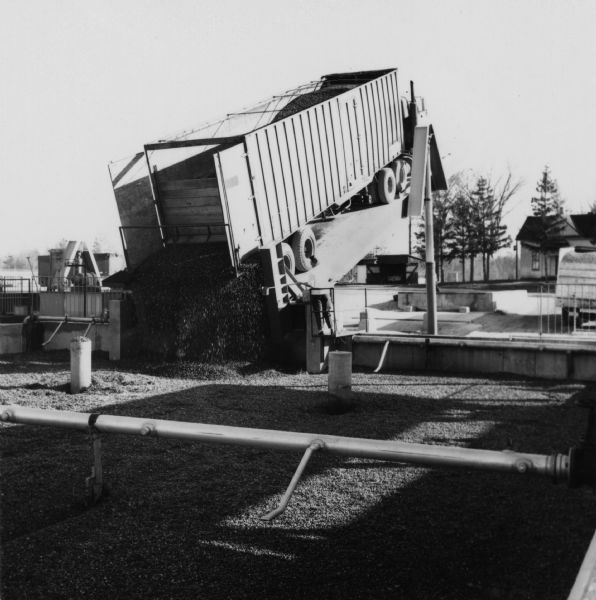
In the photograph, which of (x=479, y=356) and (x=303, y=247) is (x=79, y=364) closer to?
(x=303, y=247)

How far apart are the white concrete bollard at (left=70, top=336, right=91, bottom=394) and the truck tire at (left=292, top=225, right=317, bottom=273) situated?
4.43 m

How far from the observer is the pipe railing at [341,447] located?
3496 millimetres

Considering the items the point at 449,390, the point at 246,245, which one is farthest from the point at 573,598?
the point at 246,245

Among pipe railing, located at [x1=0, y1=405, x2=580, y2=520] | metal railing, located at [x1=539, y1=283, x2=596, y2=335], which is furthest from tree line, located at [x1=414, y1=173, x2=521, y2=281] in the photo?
pipe railing, located at [x1=0, y1=405, x2=580, y2=520]

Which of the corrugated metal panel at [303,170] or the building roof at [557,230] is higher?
the building roof at [557,230]

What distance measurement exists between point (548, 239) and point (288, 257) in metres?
38.9

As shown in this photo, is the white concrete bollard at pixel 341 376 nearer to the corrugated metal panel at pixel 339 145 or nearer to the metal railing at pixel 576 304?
the corrugated metal panel at pixel 339 145

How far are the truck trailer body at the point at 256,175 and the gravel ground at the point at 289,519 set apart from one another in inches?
169

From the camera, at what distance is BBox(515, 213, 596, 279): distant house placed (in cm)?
4728

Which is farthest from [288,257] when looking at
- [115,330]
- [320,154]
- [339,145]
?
[115,330]

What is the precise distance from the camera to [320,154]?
13.2 m

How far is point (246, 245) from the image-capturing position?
457 inches

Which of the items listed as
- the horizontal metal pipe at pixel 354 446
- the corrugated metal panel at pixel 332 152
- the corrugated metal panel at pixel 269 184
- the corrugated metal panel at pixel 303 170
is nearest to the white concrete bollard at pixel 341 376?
the corrugated metal panel at pixel 269 184

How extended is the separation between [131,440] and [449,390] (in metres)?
5.34
